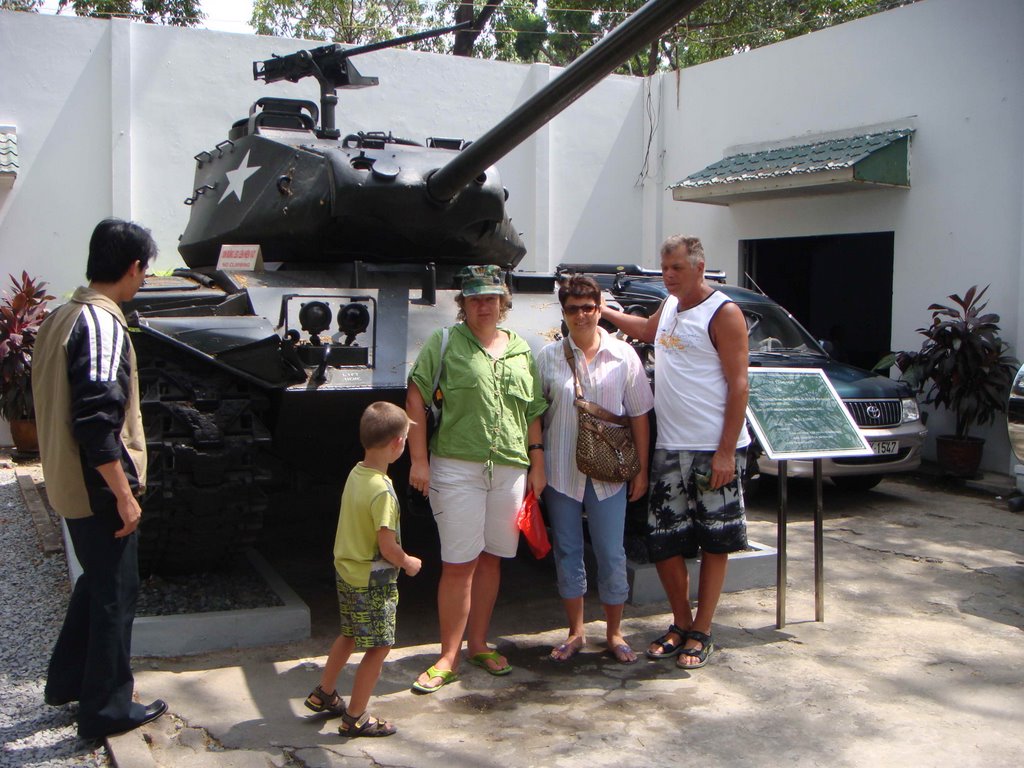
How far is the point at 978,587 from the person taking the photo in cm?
604

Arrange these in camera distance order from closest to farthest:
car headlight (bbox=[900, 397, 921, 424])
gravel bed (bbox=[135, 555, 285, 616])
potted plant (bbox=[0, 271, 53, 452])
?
gravel bed (bbox=[135, 555, 285, 616]) < car headlight (bbox=[900, 397, 921, 424]) < potted plant (bbox=[0, 271, 53, 452])

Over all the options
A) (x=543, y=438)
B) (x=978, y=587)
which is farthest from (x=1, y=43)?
(x=978, y=587)

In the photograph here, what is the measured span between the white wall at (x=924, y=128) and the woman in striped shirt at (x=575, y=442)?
6.52m

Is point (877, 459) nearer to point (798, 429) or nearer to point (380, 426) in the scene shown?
point (798, 429)

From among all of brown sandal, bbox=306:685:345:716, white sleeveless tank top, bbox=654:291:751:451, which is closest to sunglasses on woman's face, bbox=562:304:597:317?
white sleeveless tank top, bbox=654:291:751:451

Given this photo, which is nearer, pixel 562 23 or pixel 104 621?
pixel 104 621

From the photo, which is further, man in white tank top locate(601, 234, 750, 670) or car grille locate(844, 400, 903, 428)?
car grille locate(844, 400, 903, 428)

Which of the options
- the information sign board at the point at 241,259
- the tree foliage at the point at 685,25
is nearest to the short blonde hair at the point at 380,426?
the information sign board at the point at 241,259

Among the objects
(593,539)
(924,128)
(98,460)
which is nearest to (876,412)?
(924,128)

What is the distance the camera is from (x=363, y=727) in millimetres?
3744

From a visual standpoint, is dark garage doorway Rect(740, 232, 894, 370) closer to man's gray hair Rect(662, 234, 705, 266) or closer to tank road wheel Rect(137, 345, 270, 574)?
man's gray hair Rect(662, 234, 705, 266)

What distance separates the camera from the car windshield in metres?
9.37

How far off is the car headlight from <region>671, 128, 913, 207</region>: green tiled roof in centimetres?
234

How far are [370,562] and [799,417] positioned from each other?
2.41 metres
